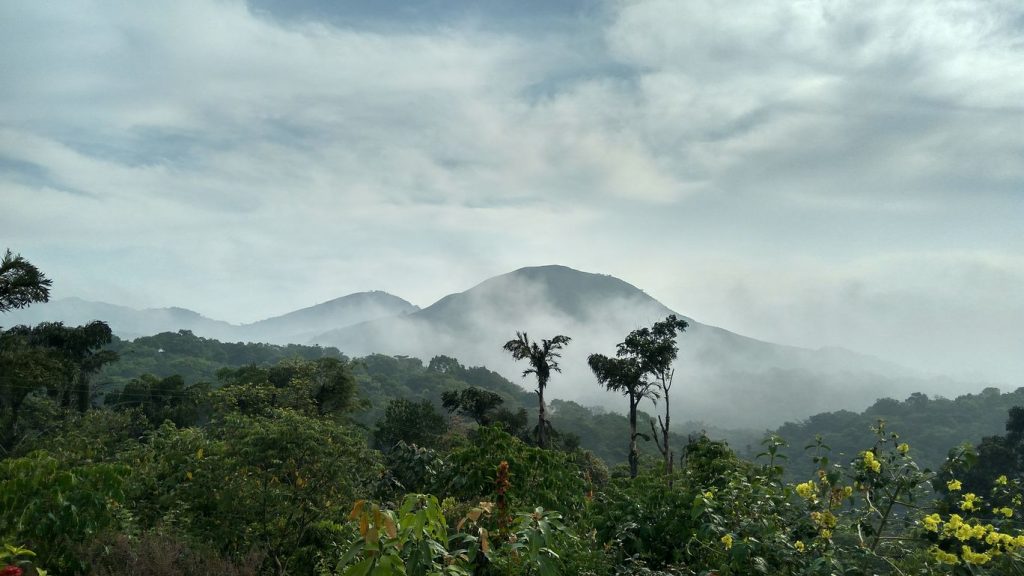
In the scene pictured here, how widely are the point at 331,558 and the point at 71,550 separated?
331cm

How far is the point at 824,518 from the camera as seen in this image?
388 cm

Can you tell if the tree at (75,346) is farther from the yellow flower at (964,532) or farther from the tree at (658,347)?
the yellow flower at (964,532)

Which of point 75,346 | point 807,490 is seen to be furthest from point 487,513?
point 75,346

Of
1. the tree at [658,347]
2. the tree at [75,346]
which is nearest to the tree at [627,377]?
the tree at [658,347]

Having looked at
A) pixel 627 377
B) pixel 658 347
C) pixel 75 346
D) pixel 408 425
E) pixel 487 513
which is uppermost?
pixel 658 347

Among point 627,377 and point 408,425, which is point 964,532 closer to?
point 627,377

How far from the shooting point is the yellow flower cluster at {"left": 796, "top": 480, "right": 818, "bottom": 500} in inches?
161

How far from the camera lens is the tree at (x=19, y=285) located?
66.6 ft

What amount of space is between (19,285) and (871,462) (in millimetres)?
25269

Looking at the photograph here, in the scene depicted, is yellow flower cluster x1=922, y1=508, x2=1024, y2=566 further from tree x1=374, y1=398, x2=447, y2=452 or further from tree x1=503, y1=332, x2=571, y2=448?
tree x1=374, y1=398, x2=447, y2=452

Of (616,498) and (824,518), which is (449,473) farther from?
(824,518)

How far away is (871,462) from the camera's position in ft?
12.9

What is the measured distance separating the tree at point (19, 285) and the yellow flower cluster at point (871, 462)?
989 inches

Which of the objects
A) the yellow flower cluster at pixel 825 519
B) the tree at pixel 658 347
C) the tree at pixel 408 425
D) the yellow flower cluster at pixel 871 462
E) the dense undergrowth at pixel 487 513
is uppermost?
the tree at pixel 658 347
